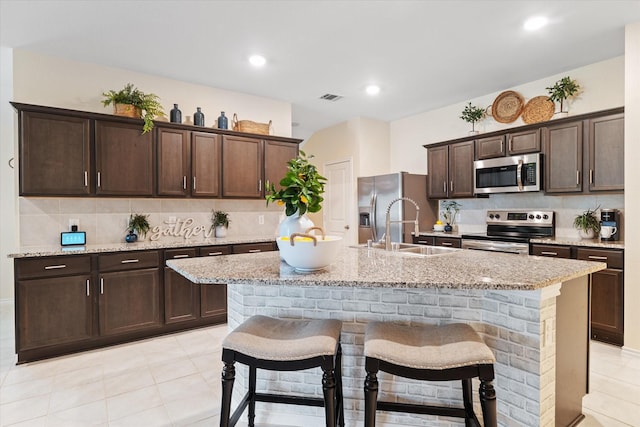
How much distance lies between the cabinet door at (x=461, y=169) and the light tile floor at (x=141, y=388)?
86.4 inches

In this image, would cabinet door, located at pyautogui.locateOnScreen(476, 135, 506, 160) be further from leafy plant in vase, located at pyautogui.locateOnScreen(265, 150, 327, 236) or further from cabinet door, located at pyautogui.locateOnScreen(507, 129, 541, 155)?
leafy plant in vase, located at pyautogui.locateOnScreen(265, 150, 327, 236)

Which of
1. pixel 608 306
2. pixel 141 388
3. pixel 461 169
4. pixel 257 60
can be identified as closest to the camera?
pixel 141 388

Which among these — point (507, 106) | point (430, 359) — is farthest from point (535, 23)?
point (430, 359)

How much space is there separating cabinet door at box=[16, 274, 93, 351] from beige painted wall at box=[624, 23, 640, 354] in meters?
4.63

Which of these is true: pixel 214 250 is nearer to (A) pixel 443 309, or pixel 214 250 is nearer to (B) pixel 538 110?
(A) pixel 443 309

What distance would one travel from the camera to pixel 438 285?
146 centimetres

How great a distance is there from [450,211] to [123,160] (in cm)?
422

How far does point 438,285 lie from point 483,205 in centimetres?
365

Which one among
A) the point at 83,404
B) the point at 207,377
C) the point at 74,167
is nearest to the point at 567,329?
the point at 207,377

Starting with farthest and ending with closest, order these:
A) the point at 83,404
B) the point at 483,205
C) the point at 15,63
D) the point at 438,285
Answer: the point at 483,205, the point at 15,63, the point at 83,404, the point at 438,285

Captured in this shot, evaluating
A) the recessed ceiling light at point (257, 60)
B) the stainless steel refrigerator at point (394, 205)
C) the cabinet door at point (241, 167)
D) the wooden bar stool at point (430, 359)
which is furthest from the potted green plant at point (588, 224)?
the recessed ceiling light at point (257, 60)

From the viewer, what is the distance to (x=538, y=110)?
4.00 m

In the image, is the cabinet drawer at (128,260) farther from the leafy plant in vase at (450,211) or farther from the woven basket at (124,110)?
the leafy plant in vase at (450,211)

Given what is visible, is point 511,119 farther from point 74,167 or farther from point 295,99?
point 74,167
